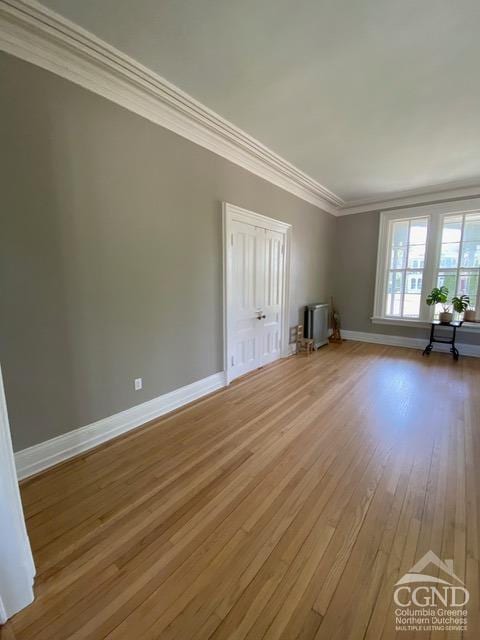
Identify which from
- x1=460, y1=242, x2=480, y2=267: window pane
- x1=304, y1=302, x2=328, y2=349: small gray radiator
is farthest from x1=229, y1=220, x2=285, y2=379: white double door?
x1=460, y1=242, x2=480, y2=267: window pane

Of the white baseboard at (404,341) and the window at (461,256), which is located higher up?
the window at (461,256)

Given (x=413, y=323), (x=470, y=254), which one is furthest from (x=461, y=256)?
(x=413, y=323)

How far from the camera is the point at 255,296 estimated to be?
153 inches

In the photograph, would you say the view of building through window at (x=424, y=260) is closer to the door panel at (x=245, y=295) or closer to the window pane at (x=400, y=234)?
the window pane at (x=400, y=234)

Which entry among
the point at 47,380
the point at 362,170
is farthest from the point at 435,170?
the point at 47,380

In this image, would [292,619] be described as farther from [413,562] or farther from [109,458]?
[109,458]

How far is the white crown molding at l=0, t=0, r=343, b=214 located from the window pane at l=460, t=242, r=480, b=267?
4019 mm

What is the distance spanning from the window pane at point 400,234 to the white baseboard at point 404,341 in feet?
6.23

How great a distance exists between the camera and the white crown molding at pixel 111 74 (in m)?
1.63

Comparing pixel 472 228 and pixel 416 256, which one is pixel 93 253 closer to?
pixel 416 256

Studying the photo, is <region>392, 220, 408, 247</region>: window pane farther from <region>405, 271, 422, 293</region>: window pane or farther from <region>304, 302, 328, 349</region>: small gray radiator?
<region>304, 302, 328, 349</region>: small gray radiator

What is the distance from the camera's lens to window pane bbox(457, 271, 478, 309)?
4.64m

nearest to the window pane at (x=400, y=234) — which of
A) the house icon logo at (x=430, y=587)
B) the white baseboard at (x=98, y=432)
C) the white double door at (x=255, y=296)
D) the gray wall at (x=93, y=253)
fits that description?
the white double door at (x=255, y=296)

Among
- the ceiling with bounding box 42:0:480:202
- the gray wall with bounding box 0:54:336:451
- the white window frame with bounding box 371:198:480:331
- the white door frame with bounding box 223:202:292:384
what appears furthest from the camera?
the white window frame with bounding box 371:198:480:331
